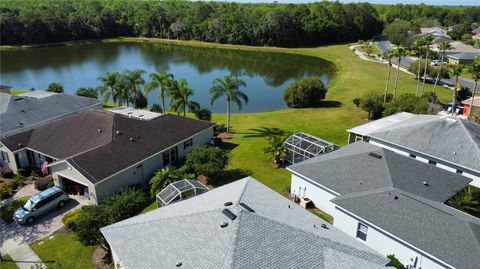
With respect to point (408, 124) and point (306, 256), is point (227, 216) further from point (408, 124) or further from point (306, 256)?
point (408, 124)

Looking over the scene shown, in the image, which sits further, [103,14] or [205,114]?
[103,14]

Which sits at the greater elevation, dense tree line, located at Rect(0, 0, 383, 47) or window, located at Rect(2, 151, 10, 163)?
dense tree line, located at Rect(0, 0, 383, 47)

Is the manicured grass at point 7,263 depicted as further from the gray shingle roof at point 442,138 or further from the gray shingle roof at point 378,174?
the gray shingle roof at point 442,138

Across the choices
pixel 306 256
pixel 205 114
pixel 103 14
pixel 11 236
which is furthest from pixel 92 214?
pixel 103 14

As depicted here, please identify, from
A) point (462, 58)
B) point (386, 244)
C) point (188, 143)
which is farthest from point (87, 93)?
point (462, 58)

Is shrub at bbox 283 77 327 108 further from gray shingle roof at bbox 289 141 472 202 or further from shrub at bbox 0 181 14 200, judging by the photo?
shrub at bbox 0 181 14 200

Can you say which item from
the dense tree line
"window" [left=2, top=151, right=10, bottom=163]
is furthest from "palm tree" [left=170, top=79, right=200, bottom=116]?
the dense tree line

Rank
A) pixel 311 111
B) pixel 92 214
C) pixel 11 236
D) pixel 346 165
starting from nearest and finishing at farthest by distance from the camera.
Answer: pixel 92 214 < pixel 11 236 < pixel 346 165 < pixel 311 111
